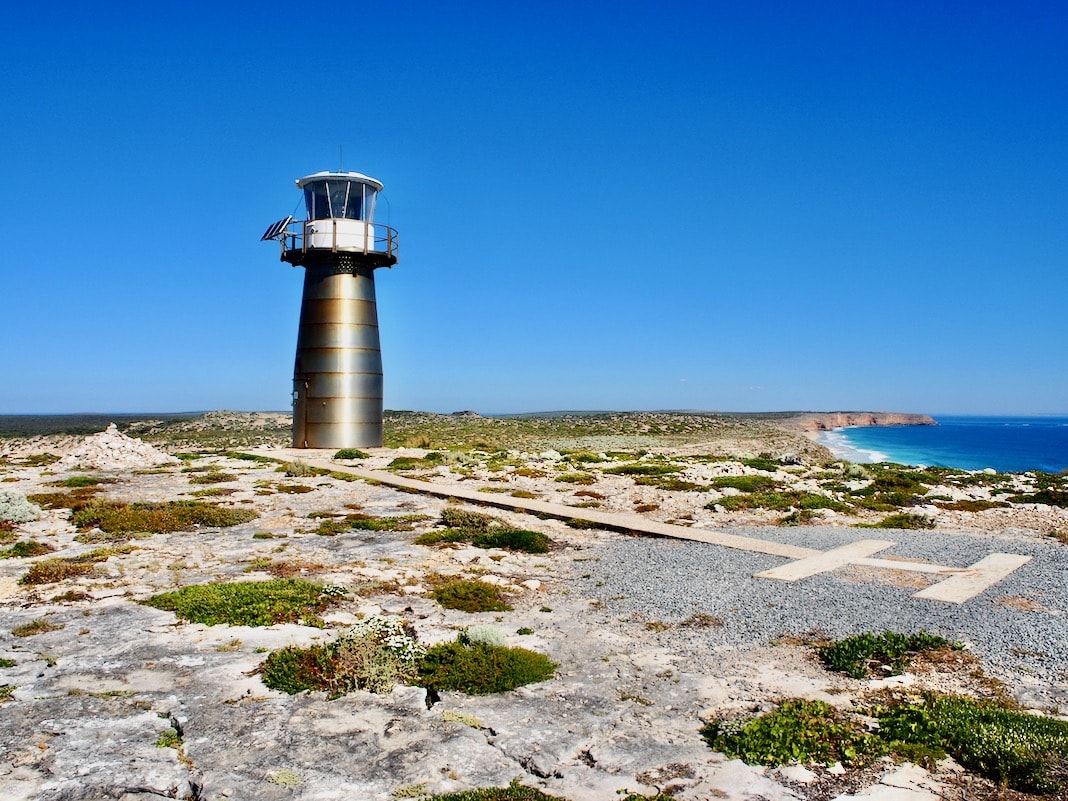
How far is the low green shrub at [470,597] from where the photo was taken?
9.90 meters

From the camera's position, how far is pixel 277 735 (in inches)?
240

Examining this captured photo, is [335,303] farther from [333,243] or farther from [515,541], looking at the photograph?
[515,541]

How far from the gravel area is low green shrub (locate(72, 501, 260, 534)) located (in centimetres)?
785

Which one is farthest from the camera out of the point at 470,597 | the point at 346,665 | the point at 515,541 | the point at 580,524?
the point at 580,524

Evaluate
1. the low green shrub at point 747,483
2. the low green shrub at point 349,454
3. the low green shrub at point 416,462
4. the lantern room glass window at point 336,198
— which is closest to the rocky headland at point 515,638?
the low green shrub at point 747,483

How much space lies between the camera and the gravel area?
319 inches

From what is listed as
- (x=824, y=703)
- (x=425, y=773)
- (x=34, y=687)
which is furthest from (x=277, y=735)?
(x=824, y=703)

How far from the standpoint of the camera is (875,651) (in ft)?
26.0

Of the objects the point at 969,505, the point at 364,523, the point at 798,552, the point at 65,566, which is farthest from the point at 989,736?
the point at 969,505

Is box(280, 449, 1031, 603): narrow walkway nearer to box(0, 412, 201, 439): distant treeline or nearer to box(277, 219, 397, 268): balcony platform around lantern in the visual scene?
box(277, 219, 397, 268): balcony platform around lantern

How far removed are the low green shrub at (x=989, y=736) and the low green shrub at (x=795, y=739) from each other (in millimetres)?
286

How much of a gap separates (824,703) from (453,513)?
10.5 metres

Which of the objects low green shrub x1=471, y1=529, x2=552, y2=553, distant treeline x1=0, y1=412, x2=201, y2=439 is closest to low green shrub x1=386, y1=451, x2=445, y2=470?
low green shrub x1=471, y1=529, x2=552, y2=553

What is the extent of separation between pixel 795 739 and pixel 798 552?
25.9ft
